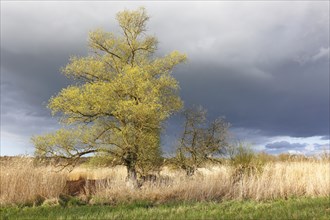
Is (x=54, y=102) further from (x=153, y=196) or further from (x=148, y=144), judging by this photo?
(x=153, y=196)

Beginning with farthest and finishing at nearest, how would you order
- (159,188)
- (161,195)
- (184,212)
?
1. (159,188)
2. (161,195)
3. (184,212)

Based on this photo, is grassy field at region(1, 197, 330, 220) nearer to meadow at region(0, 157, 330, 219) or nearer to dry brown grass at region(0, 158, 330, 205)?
meadow at region(0, 157, 330, 219)

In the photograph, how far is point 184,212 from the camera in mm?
11375

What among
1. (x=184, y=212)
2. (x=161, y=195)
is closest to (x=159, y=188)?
(x=161, y=195)

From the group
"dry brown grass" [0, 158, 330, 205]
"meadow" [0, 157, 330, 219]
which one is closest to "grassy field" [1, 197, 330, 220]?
"meadow" [0, 157, 330, 219]

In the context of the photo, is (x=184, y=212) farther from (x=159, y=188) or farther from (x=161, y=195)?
(x=159, y=188)

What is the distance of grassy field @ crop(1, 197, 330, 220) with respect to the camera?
1045 centimetres

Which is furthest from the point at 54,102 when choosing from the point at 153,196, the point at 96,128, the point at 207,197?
the point at 207,197

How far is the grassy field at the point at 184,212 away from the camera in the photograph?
1045 centimetres

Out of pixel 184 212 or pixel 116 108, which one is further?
pixel 116 108

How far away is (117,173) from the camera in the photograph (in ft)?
81.6

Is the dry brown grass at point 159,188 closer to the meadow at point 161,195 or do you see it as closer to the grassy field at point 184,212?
the meadow at point 161,195

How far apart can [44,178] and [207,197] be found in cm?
660

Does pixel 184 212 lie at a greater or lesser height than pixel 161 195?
lesser
